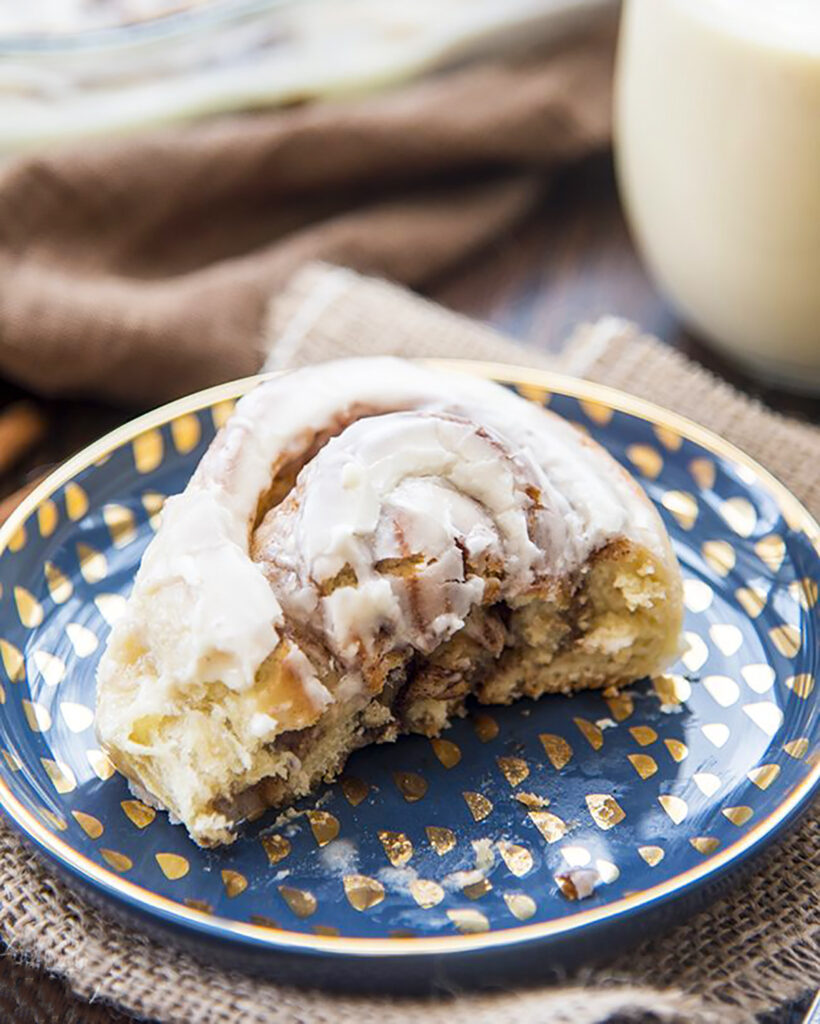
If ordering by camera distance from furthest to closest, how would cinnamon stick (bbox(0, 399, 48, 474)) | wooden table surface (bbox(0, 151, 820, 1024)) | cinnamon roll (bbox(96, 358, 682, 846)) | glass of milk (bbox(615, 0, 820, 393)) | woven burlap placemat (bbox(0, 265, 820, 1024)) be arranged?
wooden table surface (bbox(0, 151, 820, 1024))
cinnamon stick (bbox(0, 399, 48, 474))
glass of milk (bbox(615, 0, 820, 393))
cinnamon roll (bbox(96, 358, 682, 846))
woven burlap placemat (bbox(0, 265, 820, 1024))

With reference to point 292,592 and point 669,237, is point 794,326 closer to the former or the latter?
point 669,237

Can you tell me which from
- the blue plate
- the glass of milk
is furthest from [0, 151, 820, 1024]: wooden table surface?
the blue plate

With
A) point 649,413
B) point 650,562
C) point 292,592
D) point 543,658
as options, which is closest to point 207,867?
point 292,592

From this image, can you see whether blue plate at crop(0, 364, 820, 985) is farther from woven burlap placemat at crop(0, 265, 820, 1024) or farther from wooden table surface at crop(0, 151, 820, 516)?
wooden table surface at crop(0, 151, 820, 516)

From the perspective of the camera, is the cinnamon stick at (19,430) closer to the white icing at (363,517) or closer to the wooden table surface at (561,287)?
the wooden table surface at (561,287)

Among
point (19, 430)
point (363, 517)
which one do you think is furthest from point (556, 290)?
point (363, 517)

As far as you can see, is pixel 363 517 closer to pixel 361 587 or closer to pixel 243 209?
pixel 361 587
